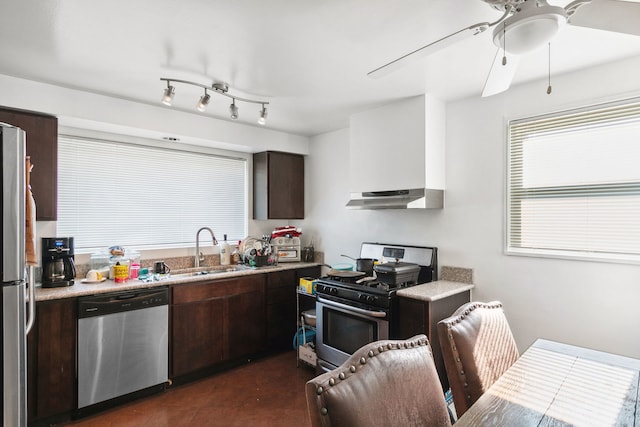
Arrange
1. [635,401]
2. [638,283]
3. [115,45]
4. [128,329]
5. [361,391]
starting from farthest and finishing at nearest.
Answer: [128,329] → [638,283] → [115,45] → [635,401] → [361,391]

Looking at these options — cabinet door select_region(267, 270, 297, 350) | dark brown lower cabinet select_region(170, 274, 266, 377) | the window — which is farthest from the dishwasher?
the window

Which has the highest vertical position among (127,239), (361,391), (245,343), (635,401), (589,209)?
(589,209)

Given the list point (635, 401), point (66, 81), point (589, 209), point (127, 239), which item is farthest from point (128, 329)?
point (589, 209)

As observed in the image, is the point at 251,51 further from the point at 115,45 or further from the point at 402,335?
the point at 402,335

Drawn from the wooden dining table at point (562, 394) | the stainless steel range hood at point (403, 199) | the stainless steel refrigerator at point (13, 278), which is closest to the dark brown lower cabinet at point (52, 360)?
the stainless steel refrigerator at point (13, 278)

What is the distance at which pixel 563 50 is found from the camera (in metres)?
2.02

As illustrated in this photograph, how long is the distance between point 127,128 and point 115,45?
117 centimetres

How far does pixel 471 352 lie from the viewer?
1.47 meters

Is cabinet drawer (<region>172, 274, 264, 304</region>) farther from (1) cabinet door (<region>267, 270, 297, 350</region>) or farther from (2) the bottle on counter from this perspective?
(2) the bottle on counter

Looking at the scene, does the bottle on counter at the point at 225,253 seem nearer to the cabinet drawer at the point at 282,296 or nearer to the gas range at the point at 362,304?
the cabinet drawer at the point at 282,296

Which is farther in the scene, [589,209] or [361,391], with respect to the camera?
[589,209]

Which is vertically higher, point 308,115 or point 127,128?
point 308,115

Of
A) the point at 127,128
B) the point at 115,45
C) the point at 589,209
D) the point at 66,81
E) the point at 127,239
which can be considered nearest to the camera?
the point at 115,45

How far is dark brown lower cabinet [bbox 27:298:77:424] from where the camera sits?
2309 mm
